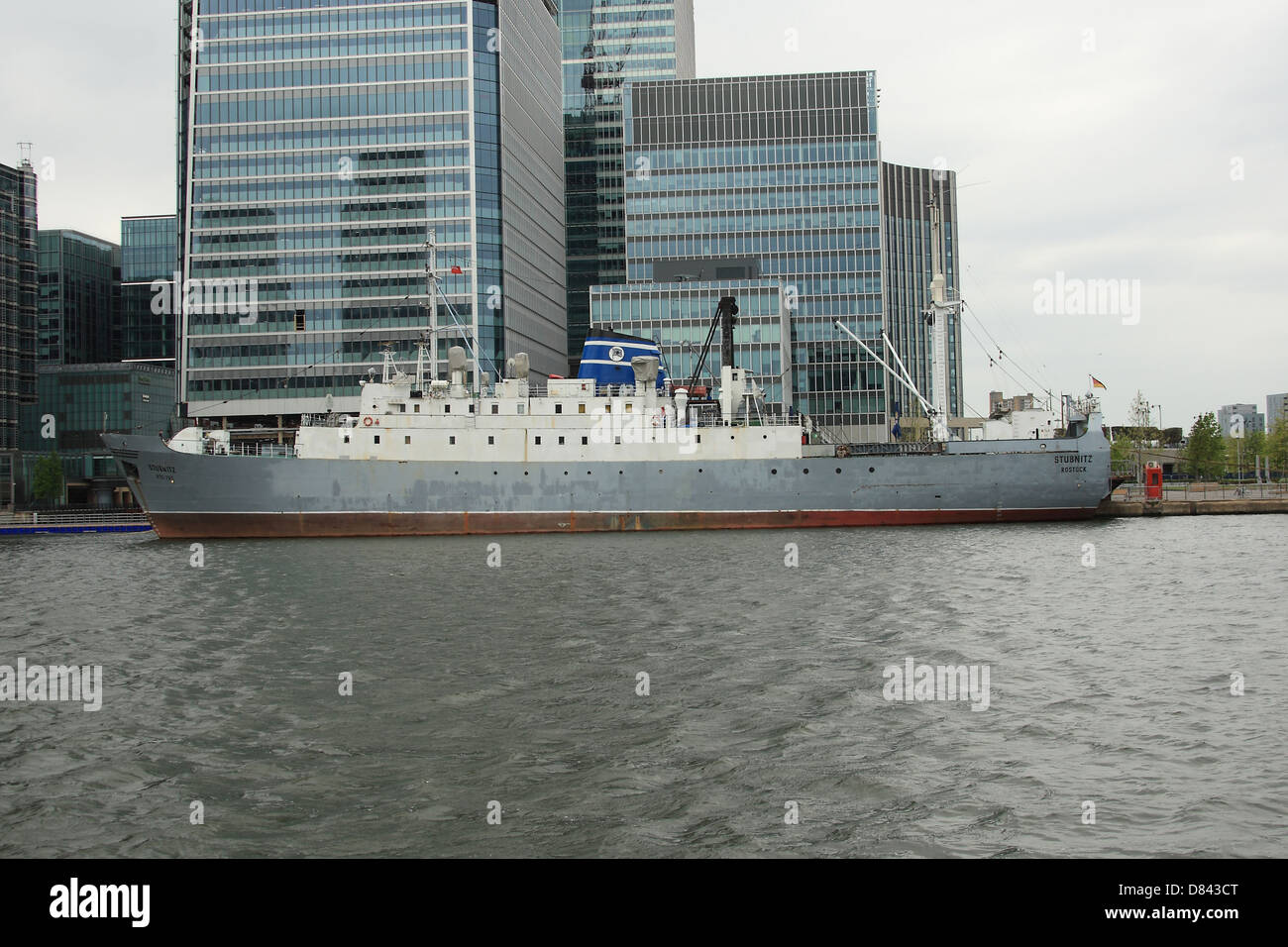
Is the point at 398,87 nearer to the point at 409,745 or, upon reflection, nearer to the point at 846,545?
the point at 846,545

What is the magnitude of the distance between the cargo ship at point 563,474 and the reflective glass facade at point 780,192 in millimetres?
47761

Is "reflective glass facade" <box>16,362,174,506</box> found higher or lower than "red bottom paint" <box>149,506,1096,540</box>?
higher

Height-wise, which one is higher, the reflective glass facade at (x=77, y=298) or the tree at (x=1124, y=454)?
the reflective glass facade at (x=77, y=298)

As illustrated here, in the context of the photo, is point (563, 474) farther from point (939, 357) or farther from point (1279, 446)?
point (1279, 446)

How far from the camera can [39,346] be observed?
12594 centimetres

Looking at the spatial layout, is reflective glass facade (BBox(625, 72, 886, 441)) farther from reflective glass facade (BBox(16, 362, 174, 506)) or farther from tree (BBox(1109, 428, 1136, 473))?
reflective glass facade (BBox(16, 362, 174, 506))

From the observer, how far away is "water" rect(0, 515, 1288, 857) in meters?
10.5

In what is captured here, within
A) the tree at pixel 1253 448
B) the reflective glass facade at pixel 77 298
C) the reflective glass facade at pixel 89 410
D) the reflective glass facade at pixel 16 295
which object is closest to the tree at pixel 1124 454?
the tree at pixel 1253 448

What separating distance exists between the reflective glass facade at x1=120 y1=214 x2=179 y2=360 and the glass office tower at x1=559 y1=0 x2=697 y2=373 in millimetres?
55598

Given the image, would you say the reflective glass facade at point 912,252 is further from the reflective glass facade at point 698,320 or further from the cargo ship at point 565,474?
the cargo ship at point 565,474

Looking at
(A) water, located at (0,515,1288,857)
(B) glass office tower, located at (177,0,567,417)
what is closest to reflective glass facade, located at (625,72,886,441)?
(B) glass office tower, located at (177,0,567,417)

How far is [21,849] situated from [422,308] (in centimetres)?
8510

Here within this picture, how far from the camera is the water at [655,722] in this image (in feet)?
34.3
